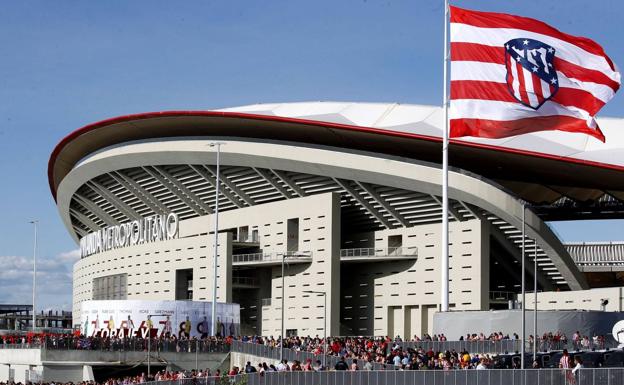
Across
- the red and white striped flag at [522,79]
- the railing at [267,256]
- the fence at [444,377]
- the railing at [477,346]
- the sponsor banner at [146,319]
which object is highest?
the red and white striped flag at [522,79]

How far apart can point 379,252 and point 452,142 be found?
1130 centimetres

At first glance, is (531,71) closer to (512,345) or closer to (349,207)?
(512,345)

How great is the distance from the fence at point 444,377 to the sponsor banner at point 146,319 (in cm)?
2038

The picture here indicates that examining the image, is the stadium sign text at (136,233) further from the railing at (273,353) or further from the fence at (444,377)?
the fence at (444,377)

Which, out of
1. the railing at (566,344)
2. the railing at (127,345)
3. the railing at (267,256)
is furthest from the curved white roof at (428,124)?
the railing at (566,344)

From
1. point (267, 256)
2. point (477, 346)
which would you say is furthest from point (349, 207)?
point (477, 346)

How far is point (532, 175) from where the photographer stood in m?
73.4

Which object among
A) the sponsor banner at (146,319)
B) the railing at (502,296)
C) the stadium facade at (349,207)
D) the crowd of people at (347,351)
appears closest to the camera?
the crowd of people at (347,351)

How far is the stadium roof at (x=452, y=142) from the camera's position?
226 feet

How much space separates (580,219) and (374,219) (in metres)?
13.4

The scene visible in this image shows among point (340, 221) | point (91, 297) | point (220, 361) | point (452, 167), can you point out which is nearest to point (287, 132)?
point (340, 221)

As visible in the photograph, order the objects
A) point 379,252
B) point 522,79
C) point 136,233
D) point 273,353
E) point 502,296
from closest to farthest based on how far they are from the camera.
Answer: point 522,79 → point 273,353 → point 502,296 → point 379,252 → point 136,233

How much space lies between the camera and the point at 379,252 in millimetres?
77250

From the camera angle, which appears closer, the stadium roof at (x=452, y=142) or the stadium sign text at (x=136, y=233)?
the stadium roof at (x=452, y=142)
